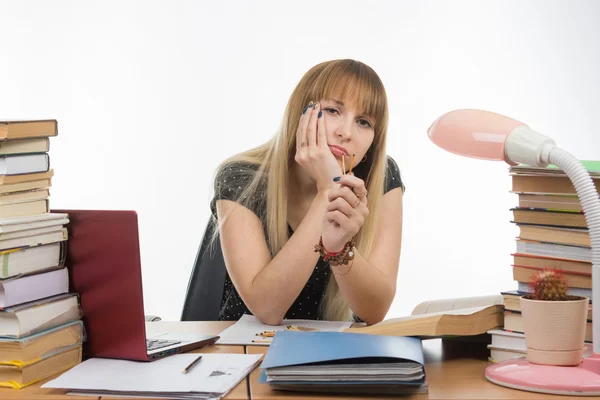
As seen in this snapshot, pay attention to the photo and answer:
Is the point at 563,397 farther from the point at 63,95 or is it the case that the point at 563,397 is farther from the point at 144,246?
the point at 63,95

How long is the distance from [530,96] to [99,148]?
240cm

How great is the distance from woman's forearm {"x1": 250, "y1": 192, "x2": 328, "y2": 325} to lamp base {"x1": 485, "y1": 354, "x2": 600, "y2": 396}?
63cm

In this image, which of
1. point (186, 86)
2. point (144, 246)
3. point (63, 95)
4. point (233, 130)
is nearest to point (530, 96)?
point (233, 130)

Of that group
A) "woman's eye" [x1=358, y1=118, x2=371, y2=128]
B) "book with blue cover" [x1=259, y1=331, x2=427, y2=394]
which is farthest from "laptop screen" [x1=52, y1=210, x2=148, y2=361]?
"woman's eye" [x1=358, y1=118, x2=371, y2=128]

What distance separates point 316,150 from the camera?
1.70 metres

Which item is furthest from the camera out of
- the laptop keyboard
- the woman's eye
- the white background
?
the white background

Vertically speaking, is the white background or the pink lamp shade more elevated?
the white background

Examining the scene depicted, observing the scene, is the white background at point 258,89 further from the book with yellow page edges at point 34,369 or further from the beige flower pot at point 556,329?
the beige flower pot at point 556,329

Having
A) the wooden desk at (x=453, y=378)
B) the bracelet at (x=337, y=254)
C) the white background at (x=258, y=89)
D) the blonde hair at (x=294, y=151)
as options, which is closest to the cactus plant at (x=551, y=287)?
the wooden desk at (x=453, y=378)

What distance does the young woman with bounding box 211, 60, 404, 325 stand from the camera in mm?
1643

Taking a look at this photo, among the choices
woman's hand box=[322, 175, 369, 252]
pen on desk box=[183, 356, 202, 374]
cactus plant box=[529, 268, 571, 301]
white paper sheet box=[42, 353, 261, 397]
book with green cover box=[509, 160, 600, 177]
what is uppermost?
book with green cover box=[509, 160, 600, 177]

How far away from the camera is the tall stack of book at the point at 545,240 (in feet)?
3.50

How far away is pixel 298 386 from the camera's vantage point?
94cm

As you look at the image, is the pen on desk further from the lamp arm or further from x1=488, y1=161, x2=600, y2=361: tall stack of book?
the lamp arm
